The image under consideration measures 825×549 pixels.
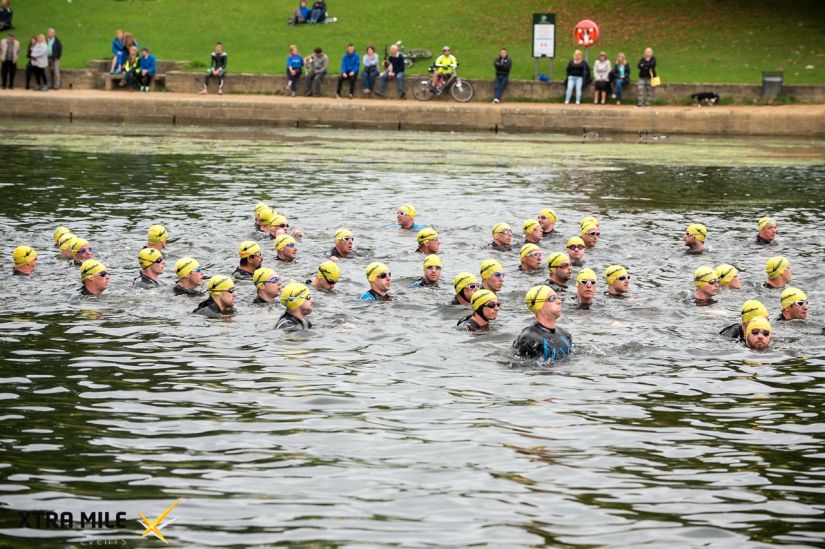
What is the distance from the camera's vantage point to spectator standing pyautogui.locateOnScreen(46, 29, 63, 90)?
5288 cm

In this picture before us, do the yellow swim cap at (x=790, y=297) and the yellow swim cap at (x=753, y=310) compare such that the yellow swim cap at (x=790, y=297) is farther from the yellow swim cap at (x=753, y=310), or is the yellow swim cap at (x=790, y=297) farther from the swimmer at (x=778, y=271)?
the swimmer at (x=778, y=271)

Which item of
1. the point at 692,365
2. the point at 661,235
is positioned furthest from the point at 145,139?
the point at 692,365

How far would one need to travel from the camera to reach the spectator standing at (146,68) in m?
53.2

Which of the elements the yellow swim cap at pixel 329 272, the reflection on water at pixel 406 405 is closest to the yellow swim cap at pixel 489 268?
the reflection on water at pixel 406 405

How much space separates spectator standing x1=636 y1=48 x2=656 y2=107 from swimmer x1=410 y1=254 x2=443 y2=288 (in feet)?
88.1

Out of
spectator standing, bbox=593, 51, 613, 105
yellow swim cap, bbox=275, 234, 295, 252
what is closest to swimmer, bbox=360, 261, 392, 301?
yellow swim cap, bbox=275, 234, 295, 252

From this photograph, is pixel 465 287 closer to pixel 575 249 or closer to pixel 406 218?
pixel 575 249

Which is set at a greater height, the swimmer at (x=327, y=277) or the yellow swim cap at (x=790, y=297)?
the yellow swim cap at (x=790, y=297)

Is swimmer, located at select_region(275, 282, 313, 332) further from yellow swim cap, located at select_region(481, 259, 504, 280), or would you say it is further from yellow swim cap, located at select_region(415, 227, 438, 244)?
yellow swim cap, located at select_region(415, 227, 438, 244)

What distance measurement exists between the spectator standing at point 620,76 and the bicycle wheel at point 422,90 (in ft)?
23.0

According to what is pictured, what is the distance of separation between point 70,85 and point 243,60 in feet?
23.7

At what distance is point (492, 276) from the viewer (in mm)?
20656

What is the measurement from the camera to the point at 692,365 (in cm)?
1756

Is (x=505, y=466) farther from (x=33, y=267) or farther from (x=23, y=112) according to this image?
(x=23, y=112)
